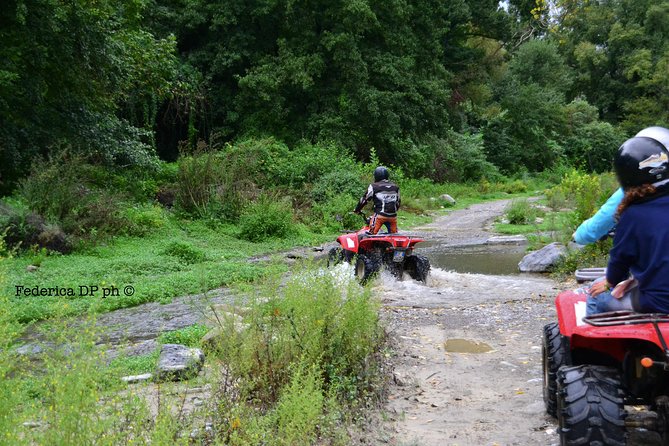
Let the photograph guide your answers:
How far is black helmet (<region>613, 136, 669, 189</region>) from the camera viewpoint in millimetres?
3625

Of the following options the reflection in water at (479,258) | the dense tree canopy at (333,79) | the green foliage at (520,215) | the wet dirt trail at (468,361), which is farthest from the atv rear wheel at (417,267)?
the green foliage at (520,215)

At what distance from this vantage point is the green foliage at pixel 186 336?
727 centimetres

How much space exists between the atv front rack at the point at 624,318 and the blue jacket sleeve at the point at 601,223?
55 cm

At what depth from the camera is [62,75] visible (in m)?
16.7

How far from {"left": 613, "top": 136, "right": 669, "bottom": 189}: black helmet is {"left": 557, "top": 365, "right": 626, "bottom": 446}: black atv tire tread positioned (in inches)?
42.0

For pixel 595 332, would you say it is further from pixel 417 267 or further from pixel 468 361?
pixel 417 267

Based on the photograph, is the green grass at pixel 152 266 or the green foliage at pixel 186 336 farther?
the green grass at pixel 152 266

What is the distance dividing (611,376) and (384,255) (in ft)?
24.1

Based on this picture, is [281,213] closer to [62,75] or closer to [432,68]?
[62,75]

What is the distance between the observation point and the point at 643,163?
3637mm

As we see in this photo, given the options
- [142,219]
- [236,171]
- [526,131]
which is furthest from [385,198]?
[526,131]

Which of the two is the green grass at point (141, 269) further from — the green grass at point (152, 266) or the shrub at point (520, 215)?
the shrub at point (520, 215)

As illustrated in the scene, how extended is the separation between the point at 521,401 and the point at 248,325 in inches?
88.2

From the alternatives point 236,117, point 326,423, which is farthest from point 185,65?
point 326,423
